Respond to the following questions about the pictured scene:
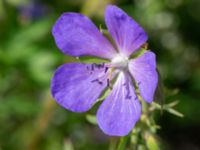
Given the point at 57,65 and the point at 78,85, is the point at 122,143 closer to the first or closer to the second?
the point at 78,85

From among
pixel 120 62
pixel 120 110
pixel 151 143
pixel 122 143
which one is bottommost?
pixel 151 143

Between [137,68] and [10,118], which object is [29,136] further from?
[137,68]

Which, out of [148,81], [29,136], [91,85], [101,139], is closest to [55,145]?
[29,136]

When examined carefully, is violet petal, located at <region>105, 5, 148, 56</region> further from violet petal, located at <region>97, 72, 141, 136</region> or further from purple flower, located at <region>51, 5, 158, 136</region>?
violet petal, located at <region>97, 72, 141, 136</region>

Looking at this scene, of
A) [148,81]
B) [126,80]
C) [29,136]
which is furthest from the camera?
[29,136]

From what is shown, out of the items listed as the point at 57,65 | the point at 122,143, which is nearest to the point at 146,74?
the point at 122,143

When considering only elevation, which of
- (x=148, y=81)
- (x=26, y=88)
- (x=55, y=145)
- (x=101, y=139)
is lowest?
(x=101, y=139)

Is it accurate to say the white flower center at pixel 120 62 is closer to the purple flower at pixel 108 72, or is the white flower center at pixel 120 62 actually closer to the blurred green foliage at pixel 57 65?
the purple flower at pixel 108 72
